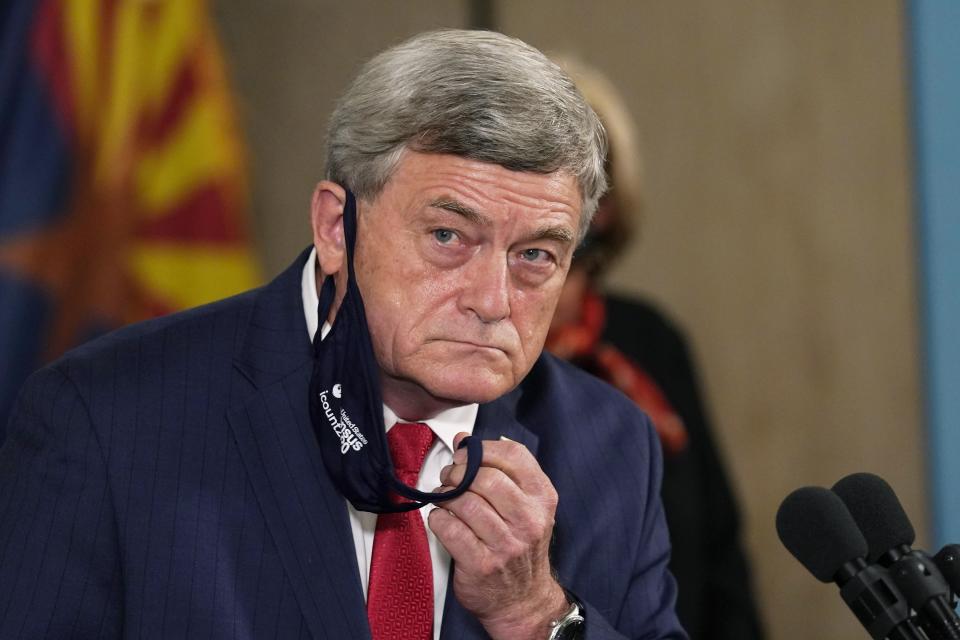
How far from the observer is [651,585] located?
1858 millimetres

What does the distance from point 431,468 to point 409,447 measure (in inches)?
2.4

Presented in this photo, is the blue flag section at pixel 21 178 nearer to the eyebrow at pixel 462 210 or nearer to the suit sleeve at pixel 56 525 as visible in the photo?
the suit sleeve at pixel 56 525

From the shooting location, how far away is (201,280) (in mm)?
3152

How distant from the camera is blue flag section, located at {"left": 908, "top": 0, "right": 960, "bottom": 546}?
11.4ft

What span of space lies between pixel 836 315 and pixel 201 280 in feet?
5.67

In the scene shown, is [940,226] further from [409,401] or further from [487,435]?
[409,401]

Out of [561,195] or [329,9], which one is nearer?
[561,195]

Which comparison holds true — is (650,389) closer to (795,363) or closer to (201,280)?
(795,363)

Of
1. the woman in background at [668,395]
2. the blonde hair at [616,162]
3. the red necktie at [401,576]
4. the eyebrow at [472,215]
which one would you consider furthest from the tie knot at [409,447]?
the blonde hair at [616,162]

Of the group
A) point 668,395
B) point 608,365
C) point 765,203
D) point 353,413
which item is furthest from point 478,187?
point 765,203

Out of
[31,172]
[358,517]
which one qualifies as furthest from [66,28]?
[358,517]

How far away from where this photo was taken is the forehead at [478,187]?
1575mm

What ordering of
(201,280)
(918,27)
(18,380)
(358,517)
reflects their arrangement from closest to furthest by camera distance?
1. (358,517)
2. (18,380)
3. (201,280)
4. (918,27)

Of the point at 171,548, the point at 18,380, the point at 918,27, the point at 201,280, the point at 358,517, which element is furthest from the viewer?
the point at 918,27
